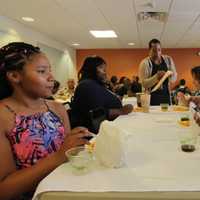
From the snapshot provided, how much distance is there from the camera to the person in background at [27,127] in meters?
0.94

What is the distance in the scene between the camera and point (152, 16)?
4.79 m

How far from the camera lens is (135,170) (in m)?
0.92

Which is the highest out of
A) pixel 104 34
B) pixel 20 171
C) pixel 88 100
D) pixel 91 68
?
pixel 104 34

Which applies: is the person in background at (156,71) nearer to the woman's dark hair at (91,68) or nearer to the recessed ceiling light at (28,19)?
the woman's dark hair at (91,68)

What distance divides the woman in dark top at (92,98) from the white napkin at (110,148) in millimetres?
1232

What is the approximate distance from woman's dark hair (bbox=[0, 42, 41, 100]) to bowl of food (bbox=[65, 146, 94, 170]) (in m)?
0.42

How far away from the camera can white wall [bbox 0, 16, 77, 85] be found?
4.86 m

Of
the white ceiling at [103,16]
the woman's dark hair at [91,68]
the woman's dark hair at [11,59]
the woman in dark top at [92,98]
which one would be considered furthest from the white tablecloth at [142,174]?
the white ceiling at [103,16]

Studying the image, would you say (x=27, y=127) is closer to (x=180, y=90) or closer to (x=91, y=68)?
(x=91, y=68)

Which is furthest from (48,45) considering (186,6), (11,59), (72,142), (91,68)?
(72,142)

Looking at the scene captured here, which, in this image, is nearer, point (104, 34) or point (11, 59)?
point (11, 59)

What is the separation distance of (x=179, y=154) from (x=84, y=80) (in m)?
1.51

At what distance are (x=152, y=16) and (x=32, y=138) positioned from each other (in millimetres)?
4176

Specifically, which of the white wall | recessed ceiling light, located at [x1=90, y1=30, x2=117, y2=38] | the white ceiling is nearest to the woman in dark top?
the white ceiling
